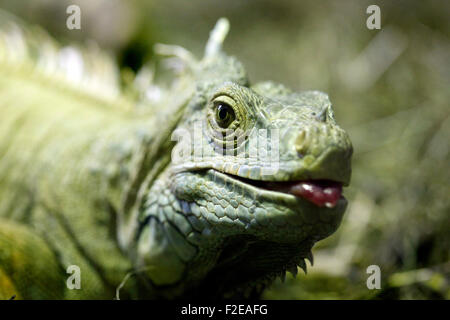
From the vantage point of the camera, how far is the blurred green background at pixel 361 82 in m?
3.98

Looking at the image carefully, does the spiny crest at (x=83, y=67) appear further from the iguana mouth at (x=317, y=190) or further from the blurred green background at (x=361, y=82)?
the blurred green background at (x=361, y=82)

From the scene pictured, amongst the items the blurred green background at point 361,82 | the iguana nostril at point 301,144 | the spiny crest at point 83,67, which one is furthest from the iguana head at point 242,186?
the blurred green background at point 361,82

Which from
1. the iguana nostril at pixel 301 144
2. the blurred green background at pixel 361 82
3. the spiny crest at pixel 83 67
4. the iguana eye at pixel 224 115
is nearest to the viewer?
the iguana nostril at pixel 301 144

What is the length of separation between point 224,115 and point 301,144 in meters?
0.56

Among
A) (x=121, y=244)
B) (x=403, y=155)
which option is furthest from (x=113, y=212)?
(x=403, y=155)

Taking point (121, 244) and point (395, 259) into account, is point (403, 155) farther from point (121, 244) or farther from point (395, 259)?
point (121, 244)

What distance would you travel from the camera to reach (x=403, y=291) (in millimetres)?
3516

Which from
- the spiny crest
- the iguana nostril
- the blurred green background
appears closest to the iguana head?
the iguana nostril

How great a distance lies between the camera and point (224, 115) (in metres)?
Answer: 2.44

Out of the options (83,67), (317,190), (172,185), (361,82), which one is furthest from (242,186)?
(361,82)

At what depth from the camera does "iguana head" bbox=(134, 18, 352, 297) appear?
6.78 ft

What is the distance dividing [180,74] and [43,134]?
137 centimetres

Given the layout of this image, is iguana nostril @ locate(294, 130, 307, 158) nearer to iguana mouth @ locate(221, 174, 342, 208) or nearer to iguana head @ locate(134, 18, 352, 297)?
iguana head @ locate(134, 18, 352, 297)
